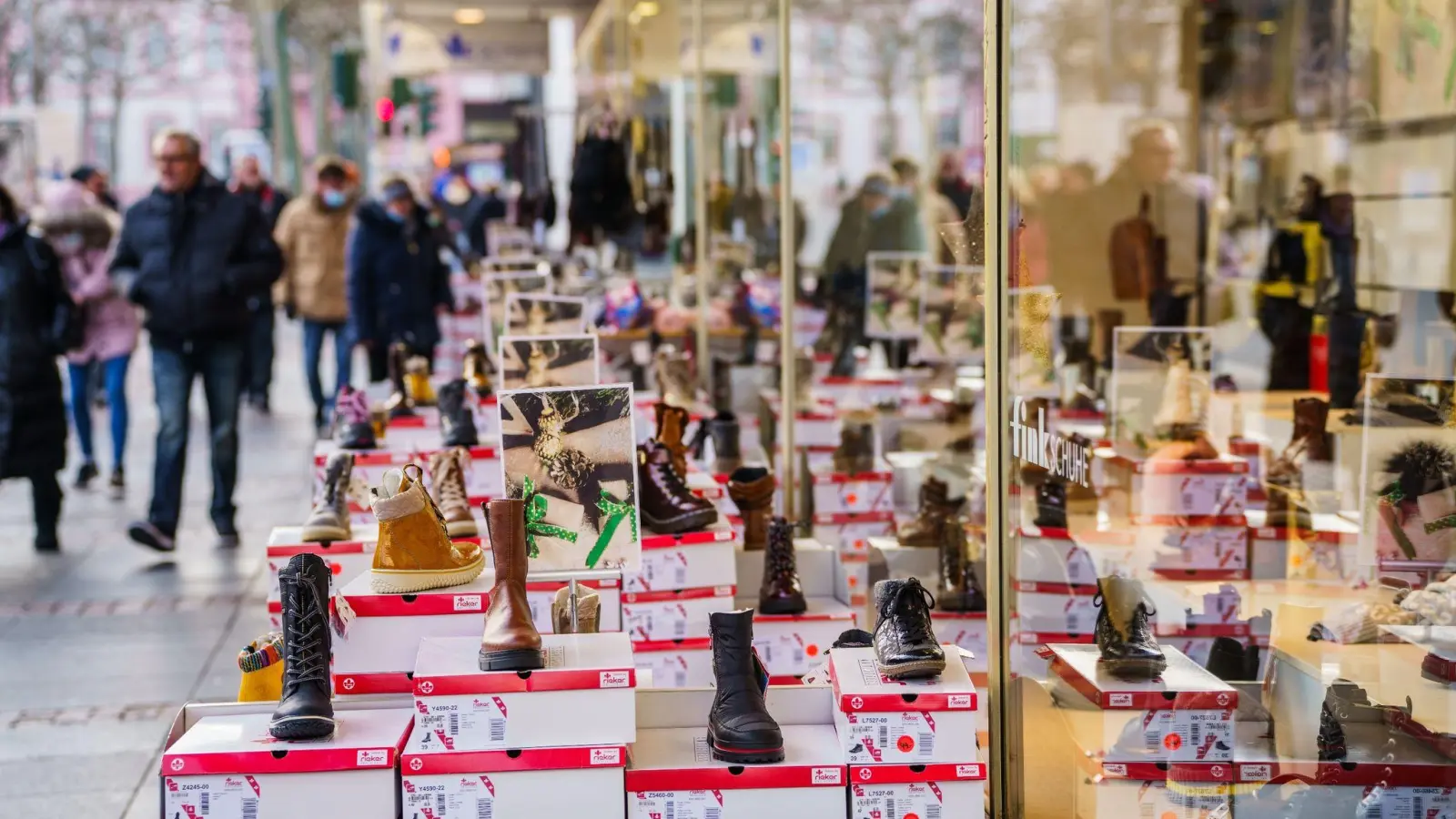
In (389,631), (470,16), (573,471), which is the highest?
(470,16)

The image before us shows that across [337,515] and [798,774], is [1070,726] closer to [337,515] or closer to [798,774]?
[798,774]

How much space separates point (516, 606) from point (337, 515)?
1.23 meters

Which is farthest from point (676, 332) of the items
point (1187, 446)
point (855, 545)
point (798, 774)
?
point (798, 774)

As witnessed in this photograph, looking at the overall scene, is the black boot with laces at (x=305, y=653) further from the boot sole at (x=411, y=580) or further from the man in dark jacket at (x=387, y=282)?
the man in dark jacket at (x=387, y=282)

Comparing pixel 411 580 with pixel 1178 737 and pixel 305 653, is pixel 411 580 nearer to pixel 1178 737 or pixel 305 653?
pixel 305 653

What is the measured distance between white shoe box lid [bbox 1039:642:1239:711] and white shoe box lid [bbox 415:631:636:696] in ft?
3.02

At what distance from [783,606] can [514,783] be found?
1.42 metres

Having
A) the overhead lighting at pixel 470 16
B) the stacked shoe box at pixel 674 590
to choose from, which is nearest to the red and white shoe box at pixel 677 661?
the stacked shoe box at pixel 674 590

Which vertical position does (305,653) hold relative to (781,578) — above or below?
above

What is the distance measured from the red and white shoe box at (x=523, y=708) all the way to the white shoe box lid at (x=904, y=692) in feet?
1.23

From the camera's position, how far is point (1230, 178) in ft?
44.6

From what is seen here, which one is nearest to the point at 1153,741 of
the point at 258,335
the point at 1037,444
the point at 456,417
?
the point at 1037,444

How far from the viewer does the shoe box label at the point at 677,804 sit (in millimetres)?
2783

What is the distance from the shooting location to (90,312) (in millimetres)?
8852
